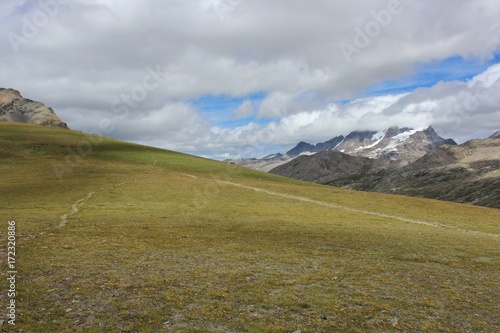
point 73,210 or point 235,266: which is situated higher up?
point 73,210

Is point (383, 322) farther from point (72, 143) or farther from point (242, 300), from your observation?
point (72, 143)

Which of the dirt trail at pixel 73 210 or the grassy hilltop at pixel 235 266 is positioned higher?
the dirt trail at pixel 73 210

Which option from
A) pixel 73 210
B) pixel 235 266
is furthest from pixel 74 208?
pixel 235 266

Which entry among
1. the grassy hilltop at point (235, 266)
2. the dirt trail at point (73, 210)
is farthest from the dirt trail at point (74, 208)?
the grassy hilltop at point (235, 266)

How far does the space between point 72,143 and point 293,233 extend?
97.4 meters

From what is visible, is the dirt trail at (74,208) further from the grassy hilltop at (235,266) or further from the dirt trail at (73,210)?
the grassy hilltop at (235,266)

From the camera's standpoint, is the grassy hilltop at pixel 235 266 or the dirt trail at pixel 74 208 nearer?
the grassy hilltop at pixel 235 266

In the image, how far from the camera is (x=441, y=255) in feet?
98.0

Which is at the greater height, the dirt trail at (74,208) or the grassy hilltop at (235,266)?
the dirt trail at (74,208)

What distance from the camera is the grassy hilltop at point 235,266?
15352mm

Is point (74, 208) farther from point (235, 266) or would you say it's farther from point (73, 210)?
point (235, 266)

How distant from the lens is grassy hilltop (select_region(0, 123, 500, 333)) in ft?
50.4

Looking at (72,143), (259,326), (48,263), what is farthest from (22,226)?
(72,143)

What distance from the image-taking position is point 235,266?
2327 centimetres
